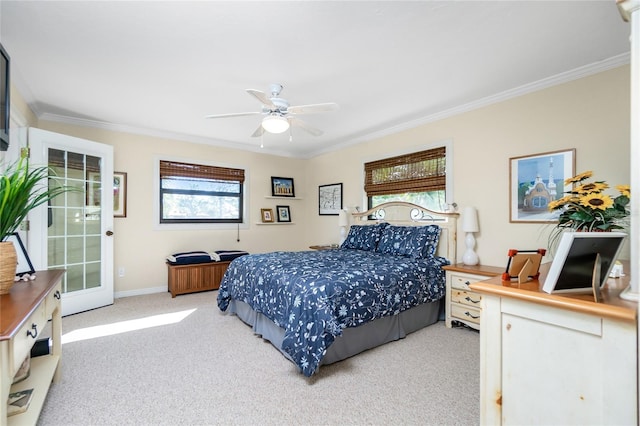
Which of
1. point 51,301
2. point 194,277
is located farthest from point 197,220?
point 51,301

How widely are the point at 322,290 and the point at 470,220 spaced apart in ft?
6.59

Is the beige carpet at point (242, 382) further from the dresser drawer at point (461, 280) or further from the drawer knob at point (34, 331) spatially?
the drawer knob at point (34, 331)

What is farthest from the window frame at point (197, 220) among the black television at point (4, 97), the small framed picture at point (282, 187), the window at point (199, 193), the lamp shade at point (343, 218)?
the black television at point (4, 97)

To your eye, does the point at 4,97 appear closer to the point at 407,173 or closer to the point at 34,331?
the point at 34,331

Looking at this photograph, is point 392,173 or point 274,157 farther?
point 274,157

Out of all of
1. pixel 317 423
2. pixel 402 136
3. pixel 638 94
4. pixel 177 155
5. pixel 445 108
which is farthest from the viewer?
pixel 177 155

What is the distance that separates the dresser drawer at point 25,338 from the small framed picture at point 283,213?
13.9ft

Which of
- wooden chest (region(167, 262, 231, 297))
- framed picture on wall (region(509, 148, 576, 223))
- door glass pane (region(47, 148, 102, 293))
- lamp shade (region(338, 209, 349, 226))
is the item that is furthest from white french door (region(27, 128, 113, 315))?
framed picture on wall (region(509, 148, 576, 223))

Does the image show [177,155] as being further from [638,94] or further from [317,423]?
[638,94]

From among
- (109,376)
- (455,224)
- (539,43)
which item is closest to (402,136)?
(455,224)

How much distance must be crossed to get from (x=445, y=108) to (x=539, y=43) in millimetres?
1329

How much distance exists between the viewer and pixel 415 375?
2166mm

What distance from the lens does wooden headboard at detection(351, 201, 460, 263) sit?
3.51 meters

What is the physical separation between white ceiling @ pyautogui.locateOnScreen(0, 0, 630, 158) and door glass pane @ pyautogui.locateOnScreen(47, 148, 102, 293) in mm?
698
